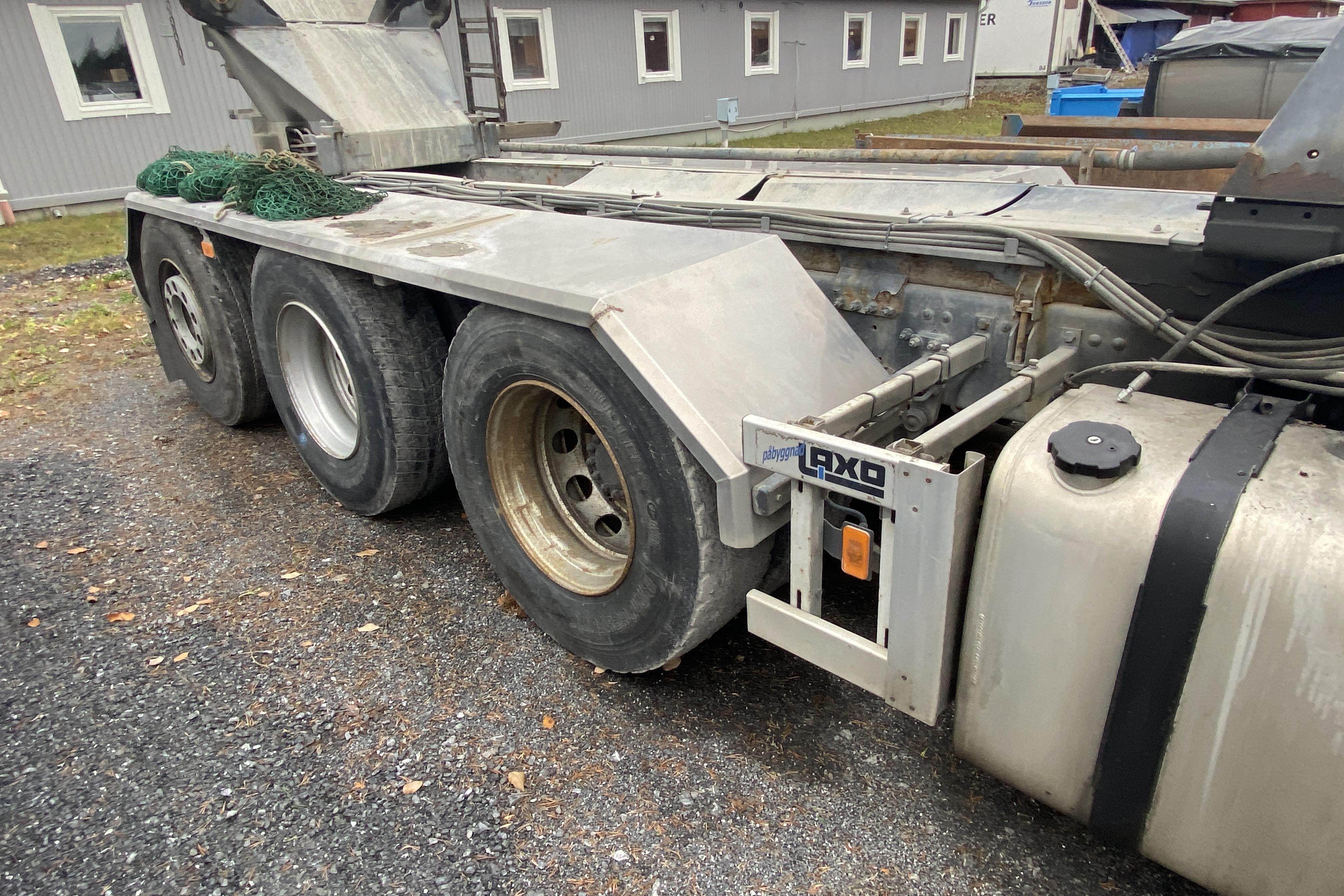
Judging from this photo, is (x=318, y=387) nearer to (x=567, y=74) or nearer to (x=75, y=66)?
(x=75, y=66)

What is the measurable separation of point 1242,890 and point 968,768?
0.79 metres

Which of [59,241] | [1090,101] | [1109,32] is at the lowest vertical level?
[59,241]

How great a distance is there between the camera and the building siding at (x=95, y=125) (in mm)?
10406

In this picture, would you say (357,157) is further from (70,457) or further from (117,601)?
(117,601)

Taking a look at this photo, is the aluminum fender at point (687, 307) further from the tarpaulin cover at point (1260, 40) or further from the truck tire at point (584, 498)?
the tarpaulin cover at point (1260, 40)

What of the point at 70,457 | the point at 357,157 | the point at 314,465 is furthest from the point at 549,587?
the point at 70,457

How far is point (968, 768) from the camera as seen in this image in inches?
91.8

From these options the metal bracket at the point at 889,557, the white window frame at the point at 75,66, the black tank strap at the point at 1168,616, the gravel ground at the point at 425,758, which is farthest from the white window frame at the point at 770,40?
the black tank strap at the point at 1168,616

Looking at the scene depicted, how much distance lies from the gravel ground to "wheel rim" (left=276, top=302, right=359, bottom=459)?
1.98 ft

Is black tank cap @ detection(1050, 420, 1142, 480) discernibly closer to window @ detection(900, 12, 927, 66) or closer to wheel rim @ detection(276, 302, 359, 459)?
wheel rim @ detection(276, 302, 359, 459)

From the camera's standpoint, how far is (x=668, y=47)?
1658cm

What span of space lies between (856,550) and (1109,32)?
98.7ft

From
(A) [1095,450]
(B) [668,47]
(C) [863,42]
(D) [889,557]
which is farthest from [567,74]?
(A) [1095,450]

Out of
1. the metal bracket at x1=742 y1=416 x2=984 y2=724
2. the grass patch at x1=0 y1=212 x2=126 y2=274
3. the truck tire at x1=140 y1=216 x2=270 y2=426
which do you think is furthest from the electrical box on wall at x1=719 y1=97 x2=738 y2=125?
the metal bracket at x1=742 y1=416 x2=984 y2=724
